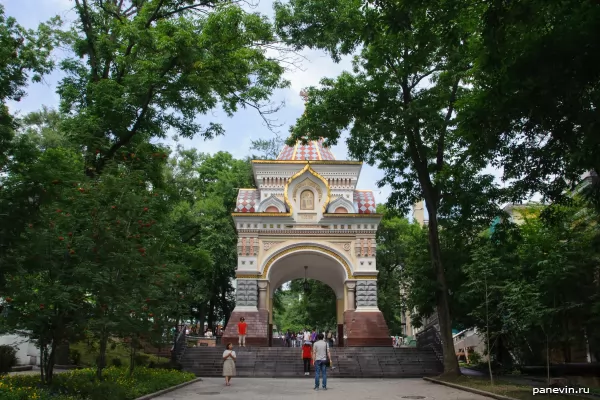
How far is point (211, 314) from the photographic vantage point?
37.2 metres

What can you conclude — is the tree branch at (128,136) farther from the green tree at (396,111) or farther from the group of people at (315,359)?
the group of people at (315,359)

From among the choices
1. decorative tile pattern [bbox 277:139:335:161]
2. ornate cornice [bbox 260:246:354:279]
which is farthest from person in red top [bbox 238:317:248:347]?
decorative tile pattern [bbox 277:139:335:161]

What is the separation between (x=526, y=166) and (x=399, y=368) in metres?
12.5

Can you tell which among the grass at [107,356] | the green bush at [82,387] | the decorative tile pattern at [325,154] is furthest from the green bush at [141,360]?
the decorative tile pattern at [325,154]

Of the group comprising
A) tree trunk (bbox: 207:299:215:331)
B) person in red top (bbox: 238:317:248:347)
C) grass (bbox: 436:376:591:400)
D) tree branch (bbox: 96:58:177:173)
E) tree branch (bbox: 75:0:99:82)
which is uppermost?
tree branch (bbox: 75:0:99:82)

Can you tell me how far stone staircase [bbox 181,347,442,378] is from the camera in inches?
755

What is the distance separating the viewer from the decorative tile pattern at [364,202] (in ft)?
85.5

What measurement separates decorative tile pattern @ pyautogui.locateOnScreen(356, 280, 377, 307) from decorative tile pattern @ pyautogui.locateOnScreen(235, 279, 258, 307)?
470cm

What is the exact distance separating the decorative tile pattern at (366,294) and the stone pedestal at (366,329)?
36cm

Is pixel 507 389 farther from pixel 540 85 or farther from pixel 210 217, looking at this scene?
pixel 210 217

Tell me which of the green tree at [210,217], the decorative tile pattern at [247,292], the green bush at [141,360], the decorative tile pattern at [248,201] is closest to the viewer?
the green bush at [141,360]

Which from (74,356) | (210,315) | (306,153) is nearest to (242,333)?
(74,356)

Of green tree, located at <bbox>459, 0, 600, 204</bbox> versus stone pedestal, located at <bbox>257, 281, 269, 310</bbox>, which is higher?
green tree, located at <bbox>459, 0, 600, 204</bbox>

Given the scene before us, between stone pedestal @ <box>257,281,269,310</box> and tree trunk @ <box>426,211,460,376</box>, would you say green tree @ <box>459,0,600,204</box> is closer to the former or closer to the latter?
tree trunk @ <box>426,211,460,376</box>
